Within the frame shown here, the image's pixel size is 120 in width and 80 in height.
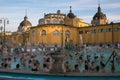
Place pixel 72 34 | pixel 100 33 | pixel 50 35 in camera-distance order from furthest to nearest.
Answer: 1. pixel 72 34
2. pixel 50 35
3. pixel 100 33

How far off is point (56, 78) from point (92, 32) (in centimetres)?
6505

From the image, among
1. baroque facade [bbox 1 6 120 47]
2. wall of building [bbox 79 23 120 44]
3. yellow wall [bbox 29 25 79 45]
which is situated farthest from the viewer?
yellow wall [bbox 29 25 79 45]

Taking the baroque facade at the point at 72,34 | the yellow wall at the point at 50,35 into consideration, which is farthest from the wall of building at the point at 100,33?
the yellow wall at the point at 50,35

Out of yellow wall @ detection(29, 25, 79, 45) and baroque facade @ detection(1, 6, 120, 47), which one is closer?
baroque facade @ detection(1, 6, 120, 47)

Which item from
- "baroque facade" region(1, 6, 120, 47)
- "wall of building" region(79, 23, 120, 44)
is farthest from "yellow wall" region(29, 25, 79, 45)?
"wall of building" region(79, 23, 120, 44)

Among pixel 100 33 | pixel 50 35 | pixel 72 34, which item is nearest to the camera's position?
pixel 100 33

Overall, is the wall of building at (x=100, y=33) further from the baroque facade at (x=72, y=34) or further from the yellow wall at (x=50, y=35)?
the yellow wall at (x=50, y=35)

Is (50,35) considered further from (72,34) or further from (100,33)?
(100,33)

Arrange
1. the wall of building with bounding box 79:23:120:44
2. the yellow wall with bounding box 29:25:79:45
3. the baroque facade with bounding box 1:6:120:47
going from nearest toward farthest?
the wall of building with bounding box 79:23:120:44 → the baroque facade with bounding box 1:6:120:47 → the yellow wall with bounding box 29:25:79:45

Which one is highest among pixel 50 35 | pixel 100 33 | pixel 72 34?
pixel 100 33

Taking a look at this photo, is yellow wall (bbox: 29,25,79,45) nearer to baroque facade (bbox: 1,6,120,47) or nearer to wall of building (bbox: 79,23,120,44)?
baroque facade (bbox: 1,6,120,47)

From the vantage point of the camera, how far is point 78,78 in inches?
518

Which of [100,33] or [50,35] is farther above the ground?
[100,33]

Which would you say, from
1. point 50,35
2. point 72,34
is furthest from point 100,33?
point 50,35
